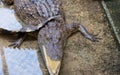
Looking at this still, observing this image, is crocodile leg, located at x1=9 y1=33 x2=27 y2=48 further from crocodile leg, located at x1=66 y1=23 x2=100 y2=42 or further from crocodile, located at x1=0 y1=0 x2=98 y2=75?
crocodile leg, located at x1=66 y1=23 x2=100 y2=42

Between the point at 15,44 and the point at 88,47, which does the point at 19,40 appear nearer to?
Answer: the point at 15,44

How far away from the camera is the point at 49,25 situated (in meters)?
4.67

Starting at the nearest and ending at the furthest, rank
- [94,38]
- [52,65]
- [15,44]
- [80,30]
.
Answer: [52,65] → [15,44] → [94,38] → [80,30]

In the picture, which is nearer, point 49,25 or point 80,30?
point 49,25

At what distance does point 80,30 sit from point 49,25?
1.62 ft

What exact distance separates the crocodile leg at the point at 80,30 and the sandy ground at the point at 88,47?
55 mm

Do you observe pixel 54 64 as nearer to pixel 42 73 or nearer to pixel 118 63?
pixel 42 73

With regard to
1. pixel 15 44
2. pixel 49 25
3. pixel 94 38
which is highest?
pixel 49 25

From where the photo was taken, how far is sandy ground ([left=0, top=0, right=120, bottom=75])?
4320 mm

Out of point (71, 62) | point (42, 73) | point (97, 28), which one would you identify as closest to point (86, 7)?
point (97, 28)

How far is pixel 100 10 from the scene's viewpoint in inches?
215

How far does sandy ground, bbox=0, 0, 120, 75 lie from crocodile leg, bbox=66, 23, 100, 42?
0.05 metres

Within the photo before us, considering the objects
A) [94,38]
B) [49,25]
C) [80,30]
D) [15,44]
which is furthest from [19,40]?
[94,38]

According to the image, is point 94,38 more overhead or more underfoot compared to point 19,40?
more underfoot
